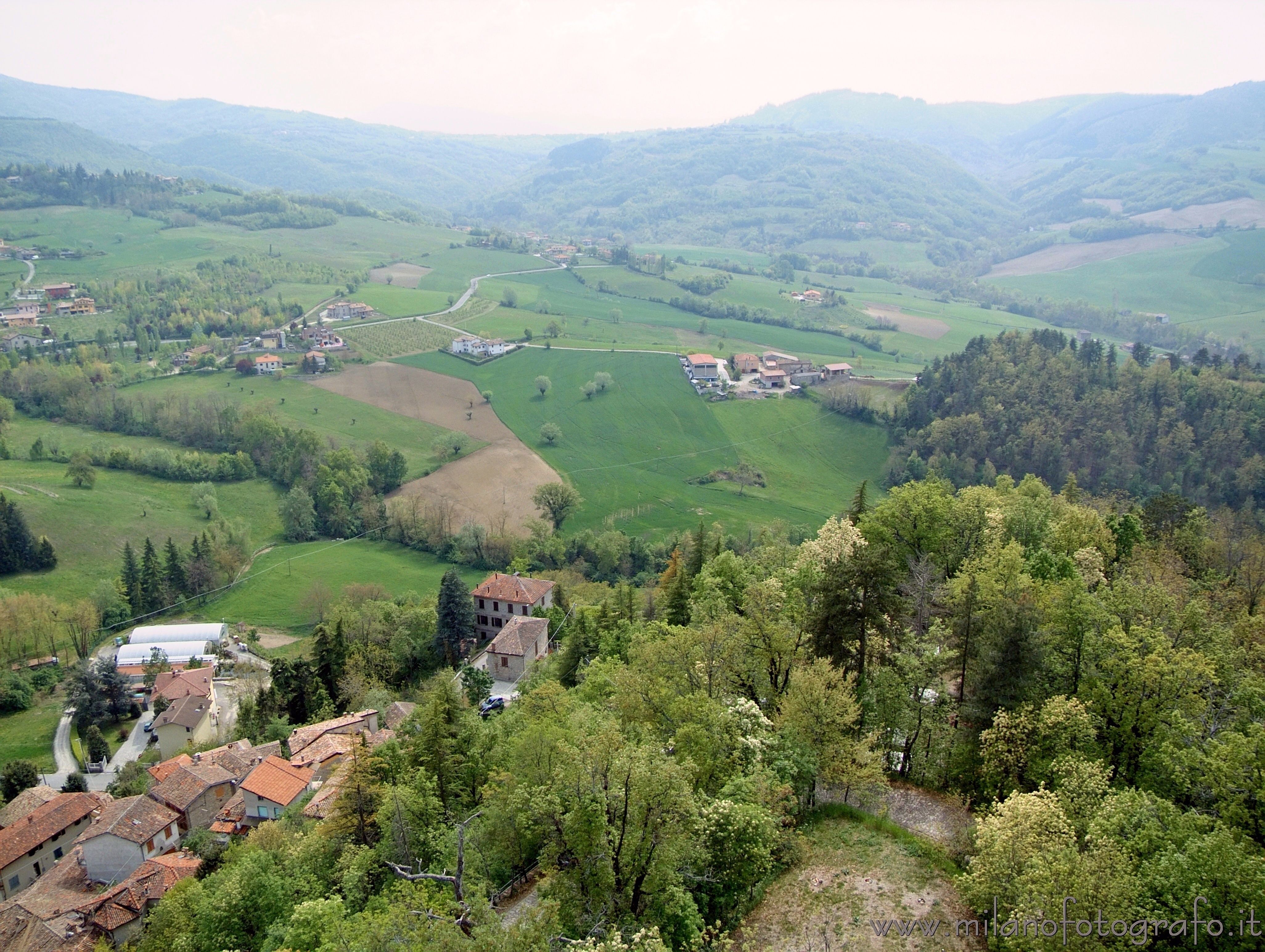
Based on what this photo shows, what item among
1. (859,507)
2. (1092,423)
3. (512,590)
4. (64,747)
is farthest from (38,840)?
(1092,423)

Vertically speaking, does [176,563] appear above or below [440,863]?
below

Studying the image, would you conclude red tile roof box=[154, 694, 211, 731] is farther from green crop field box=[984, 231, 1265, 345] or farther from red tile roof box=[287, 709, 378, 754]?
green crop field box=[984, 231, 1265, 345]

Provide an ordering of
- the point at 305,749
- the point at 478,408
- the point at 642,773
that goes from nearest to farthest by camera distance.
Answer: the point at 642,773
the point at 305,749
the point at 478,408

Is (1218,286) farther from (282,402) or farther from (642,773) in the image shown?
(642,773)

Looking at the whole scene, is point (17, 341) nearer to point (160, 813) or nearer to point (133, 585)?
point (133, 585)

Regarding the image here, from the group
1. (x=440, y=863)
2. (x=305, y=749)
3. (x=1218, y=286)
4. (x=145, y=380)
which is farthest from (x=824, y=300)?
(x=440, y=863)

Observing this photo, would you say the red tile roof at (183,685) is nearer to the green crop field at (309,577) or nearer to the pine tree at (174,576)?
the green crop field at (309,577)
